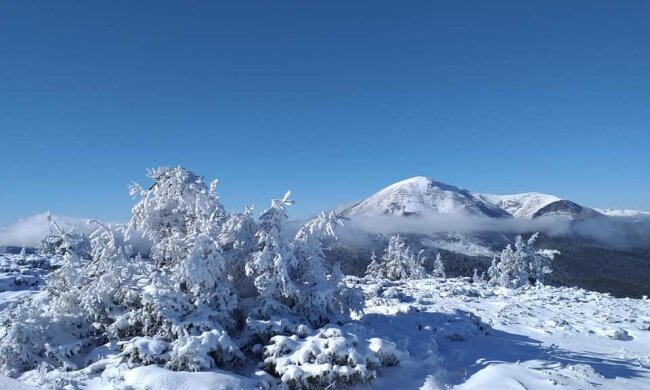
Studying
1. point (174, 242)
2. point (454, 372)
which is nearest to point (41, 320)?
point (174, 242)

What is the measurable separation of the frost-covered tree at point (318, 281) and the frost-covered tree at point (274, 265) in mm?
459

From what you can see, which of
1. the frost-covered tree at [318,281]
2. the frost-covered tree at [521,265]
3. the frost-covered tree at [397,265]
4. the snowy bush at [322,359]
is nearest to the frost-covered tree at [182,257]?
the snowy bush at [322,359]

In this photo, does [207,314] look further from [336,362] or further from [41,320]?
[41,320]

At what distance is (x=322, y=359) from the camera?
10.4 m

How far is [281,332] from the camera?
11.6 metres

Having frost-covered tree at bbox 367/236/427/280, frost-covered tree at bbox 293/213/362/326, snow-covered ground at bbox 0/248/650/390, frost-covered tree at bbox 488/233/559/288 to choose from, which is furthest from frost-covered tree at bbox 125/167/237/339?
frost-covered tree at bbox 488/233/559/288

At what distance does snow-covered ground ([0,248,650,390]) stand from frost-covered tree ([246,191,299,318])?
1976 mm

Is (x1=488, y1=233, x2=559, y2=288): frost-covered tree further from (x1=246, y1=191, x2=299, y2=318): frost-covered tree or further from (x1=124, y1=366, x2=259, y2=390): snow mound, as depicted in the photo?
(x1=124, y1=366, x2=259, y2=390): snow mound

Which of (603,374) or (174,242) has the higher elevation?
(174,242)

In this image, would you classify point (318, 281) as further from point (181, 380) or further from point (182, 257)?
point (181, 380)

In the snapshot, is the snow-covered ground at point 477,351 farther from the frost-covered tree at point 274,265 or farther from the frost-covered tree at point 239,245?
the frost-covered tree at point 239,245

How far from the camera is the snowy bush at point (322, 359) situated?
→ 396 inches

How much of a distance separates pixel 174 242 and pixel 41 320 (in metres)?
4.16

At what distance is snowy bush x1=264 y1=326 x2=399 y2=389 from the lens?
10.0 metres
